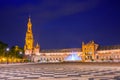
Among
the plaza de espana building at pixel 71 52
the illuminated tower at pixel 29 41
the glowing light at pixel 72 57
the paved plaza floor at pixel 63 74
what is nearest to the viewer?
the paved plaza floor at pixel 63 74

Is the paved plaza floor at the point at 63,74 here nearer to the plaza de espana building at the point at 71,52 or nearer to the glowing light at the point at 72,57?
the plaza de espana building at the point at 71,52

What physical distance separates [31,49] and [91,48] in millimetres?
35738

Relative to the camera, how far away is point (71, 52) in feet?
488

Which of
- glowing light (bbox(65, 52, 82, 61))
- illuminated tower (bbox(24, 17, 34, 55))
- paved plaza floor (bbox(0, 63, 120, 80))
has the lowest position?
paved plaza floor (bbox(0, 63, 120, 80))

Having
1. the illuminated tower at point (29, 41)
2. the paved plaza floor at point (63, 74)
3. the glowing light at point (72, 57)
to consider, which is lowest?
the paved plaza floor at point (63, 74)

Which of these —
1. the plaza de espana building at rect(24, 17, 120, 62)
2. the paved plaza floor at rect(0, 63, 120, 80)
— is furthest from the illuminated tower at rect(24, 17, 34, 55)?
the paved plaza floor at rect(0, 63, 120, 80)

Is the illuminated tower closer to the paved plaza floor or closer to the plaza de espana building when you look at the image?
the plaza de espana building

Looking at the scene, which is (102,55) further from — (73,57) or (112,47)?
(73,57)

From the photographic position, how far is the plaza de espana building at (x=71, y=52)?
133000 mm

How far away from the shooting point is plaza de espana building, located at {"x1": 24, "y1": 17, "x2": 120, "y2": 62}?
133000 mm

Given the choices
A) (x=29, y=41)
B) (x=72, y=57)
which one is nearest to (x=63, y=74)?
(x=29, y=41)

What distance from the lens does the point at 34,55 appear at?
479 ft

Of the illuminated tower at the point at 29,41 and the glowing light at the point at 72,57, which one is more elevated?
the illuminated tower at the point at 29,41

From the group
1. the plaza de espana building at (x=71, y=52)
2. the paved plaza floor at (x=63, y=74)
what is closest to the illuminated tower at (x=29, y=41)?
the plaza de espana building at (x=71, y=52)
